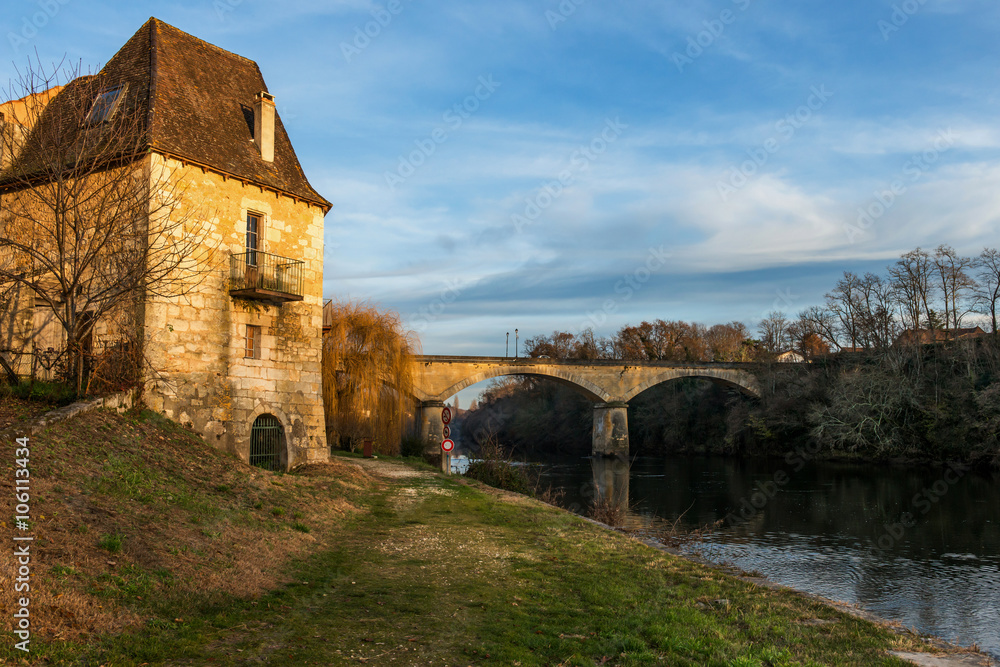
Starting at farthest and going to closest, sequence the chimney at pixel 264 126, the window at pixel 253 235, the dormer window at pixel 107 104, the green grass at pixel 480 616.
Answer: the chimney at pixel 264 126 → the window at pixel 253 235 → the dormer window at pixel 107 104 → the green grass at pixel 480 616

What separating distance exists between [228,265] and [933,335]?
3902 centimetres

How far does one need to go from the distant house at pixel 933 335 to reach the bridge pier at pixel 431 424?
25.9 m

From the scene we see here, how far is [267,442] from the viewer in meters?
16.0

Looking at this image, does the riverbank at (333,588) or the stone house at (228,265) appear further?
the stone house at (228,265)

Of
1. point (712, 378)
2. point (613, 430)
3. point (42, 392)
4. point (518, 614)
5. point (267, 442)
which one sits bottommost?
point (613, 430)

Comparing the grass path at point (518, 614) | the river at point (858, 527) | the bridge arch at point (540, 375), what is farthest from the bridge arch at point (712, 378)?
the grass path at point (518, 614)

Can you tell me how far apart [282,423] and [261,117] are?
24.7 feet

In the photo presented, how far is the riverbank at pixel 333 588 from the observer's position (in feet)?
17.0

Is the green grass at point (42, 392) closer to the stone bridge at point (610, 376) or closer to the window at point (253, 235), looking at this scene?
→ the window at point (253, 235)

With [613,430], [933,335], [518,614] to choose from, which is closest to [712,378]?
[613,430]

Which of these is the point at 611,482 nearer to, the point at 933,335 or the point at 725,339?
the point at 933,335

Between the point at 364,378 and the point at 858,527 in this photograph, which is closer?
the point at 858,527

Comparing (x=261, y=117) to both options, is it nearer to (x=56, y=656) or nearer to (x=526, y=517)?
(x=526, y=517)

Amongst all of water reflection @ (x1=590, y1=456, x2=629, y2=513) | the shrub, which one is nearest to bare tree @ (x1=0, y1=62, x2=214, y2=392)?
the shrub
